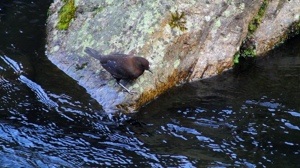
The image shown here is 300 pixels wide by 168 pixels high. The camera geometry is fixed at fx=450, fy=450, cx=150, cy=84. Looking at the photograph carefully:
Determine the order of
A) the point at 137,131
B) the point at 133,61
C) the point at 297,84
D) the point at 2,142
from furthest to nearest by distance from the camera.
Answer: the point at 297,84 → the point at 133,61 → the point at 137,131 → the point at 2,142

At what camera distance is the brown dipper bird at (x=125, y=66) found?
729 cm

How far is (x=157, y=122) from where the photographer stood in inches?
281

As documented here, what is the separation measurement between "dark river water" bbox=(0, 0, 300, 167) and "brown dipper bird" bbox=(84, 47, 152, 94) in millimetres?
597

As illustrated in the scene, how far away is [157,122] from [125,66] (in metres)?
1.04

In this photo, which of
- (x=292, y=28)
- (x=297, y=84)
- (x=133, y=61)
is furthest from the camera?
(x=292, y=28)

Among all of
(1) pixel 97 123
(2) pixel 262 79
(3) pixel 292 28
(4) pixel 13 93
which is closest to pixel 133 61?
(1) pixel 97 123

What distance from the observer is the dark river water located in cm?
620

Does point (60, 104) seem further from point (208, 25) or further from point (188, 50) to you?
point (208, 25)

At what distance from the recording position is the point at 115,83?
25.2ft

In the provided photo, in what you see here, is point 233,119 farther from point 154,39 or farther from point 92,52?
point 92,52

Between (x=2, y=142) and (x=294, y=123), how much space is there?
14.5ft

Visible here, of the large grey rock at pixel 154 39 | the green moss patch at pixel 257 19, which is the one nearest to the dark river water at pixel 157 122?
the large grey rock at pixel 154 39

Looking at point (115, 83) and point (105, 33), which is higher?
point (105, 33)

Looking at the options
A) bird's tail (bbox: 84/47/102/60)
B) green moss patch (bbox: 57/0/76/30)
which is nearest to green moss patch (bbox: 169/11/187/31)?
bird's tail (bbox: 84/47/102/60)
